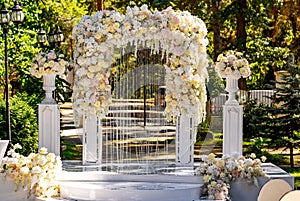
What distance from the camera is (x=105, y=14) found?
7.79m

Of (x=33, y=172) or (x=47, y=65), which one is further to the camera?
(x=47, y=65)

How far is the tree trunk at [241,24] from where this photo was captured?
1513 centimetres

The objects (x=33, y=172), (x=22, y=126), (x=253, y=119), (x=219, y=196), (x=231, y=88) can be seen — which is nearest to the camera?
(x=219, y=196)

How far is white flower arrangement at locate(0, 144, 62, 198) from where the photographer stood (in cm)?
727

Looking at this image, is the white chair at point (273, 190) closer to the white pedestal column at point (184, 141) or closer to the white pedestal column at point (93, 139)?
the white pedestal column at point (184, 141)

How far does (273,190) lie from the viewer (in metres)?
6.14

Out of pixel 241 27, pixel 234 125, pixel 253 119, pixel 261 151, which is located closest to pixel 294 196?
pixel 234 125

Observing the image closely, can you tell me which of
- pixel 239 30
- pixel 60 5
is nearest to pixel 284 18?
pixel 239 30

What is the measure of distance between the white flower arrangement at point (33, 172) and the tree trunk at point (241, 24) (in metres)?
8.69

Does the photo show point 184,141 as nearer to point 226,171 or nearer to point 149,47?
point 226,171

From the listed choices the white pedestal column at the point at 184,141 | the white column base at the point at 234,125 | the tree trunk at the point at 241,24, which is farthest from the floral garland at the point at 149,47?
the tree trunk at the point at 241,24

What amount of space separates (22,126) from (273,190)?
20.3 ft

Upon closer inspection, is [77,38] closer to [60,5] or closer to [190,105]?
[190,105]

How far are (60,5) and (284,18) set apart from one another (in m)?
6.70
